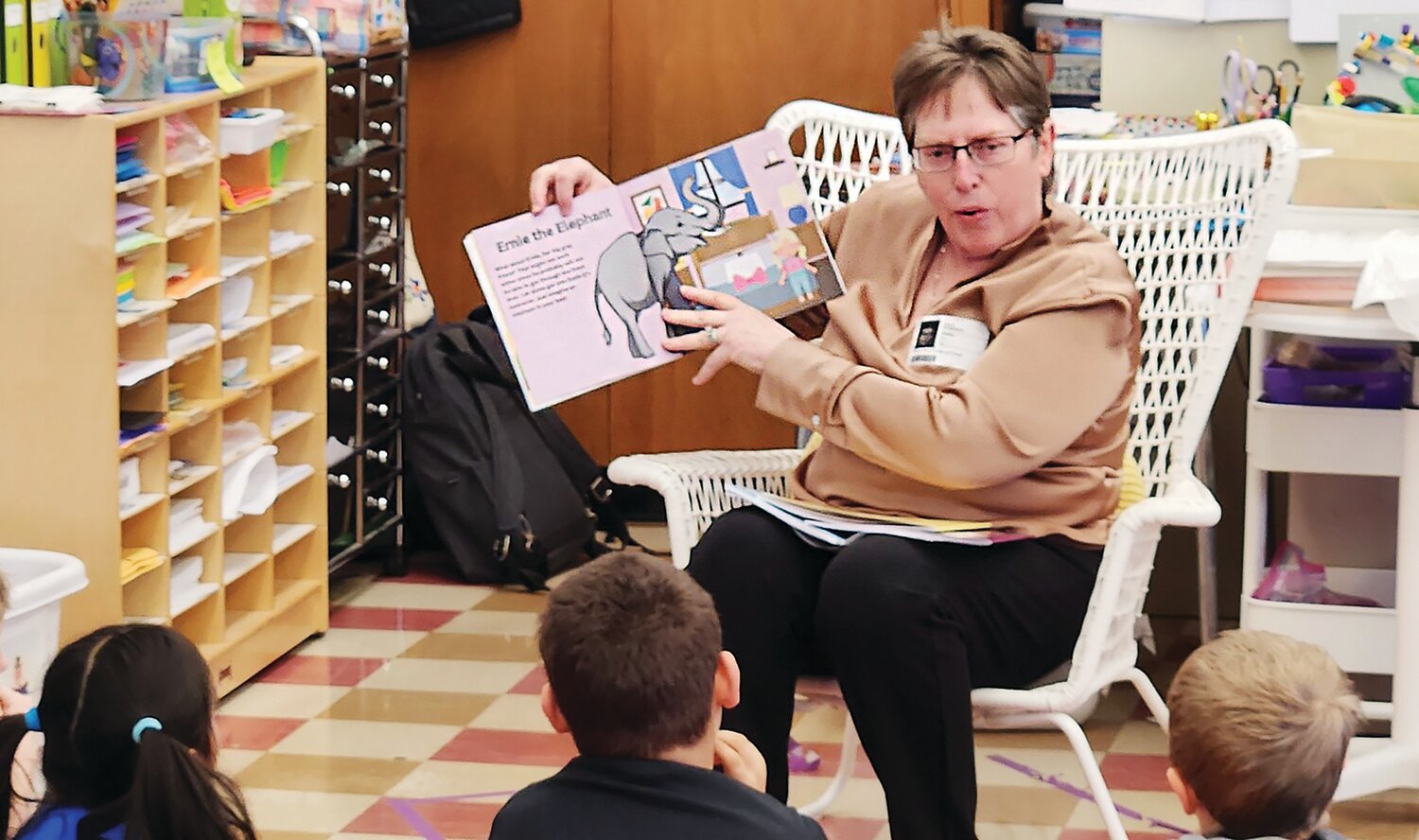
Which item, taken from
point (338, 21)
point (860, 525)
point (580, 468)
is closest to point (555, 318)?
point (860, 525)

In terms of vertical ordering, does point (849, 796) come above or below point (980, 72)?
below

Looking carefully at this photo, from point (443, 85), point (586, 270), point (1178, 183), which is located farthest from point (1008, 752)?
point (443, 85)

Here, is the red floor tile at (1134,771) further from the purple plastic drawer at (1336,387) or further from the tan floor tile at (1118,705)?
the purple plastic drawer at (1336,387)

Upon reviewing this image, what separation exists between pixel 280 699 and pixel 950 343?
4.68 feet

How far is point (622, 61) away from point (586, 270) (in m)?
1.99

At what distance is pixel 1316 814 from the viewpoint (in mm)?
1581

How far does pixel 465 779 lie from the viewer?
2863mm

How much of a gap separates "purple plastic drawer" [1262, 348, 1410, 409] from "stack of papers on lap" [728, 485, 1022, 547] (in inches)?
30.4

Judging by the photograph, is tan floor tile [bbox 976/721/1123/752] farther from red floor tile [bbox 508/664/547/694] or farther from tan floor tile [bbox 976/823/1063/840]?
red floor tile [bbox 508/664/547/694]

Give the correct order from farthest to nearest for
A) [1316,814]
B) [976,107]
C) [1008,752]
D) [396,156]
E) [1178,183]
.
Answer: [396,156] < [1008,752] < [1178,183] < [976,107] < [1316,814]

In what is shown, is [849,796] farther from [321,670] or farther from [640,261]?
[321,670]

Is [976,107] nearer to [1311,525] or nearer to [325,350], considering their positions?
[1311,525]

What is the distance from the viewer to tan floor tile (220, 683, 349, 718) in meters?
3.15

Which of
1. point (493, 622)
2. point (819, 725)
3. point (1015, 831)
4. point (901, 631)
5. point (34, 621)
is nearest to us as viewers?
point (901, 631)
